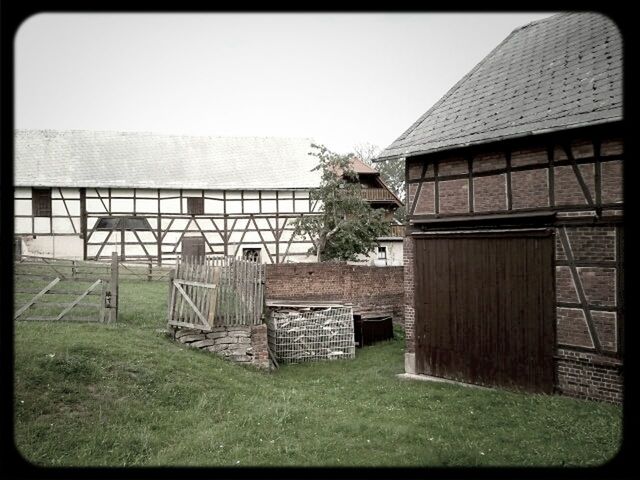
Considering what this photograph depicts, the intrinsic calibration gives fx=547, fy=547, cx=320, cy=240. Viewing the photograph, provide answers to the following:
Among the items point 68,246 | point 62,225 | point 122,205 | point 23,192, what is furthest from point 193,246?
point 23,192

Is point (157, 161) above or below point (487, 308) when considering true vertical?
above

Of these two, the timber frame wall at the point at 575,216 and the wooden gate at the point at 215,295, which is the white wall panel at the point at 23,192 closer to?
the wooden gate at the point at 215,295

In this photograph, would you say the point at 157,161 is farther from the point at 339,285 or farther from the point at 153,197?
the point at 339,285

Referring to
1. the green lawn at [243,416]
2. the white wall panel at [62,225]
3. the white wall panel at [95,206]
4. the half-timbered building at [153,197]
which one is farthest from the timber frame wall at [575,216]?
the white wall panel at [62,225]

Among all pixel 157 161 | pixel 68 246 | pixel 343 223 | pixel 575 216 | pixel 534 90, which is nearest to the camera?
pixel 575 216

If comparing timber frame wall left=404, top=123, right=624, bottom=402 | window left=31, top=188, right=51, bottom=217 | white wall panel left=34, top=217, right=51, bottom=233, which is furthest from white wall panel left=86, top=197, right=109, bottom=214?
timber frame wall left=404, top=123, right=624, bottom=402

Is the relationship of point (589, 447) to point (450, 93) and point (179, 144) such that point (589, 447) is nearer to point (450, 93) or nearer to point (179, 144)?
point (450, 93)

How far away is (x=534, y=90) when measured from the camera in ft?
31.5

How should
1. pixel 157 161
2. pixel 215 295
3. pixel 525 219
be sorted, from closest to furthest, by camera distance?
pixel 525 219
pixel 215 295
pixel 157 161

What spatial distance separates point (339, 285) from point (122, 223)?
41.5 feet

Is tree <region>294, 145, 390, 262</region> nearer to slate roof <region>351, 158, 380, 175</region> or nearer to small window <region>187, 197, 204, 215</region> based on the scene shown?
small window <region>187, 197, 204, 215</region>

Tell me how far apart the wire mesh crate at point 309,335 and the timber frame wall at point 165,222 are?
32.1 feet
